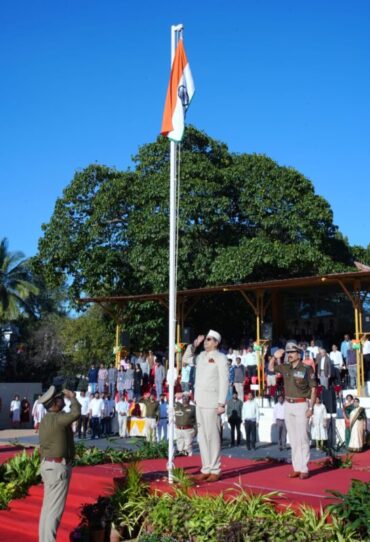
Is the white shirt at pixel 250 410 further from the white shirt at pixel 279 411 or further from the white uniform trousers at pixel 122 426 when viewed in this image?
the white uniform trousers at pixel 122 426

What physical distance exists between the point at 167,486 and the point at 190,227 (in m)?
18.3

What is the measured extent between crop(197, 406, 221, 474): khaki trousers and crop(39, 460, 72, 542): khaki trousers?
5.89ft

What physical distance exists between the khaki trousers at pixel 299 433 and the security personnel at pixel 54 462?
111 inches

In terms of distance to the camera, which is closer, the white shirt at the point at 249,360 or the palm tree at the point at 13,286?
the white shirt at the point at 249,360

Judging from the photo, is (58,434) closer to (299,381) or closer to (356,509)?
(299,381)

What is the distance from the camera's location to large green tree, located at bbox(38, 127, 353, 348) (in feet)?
84.3

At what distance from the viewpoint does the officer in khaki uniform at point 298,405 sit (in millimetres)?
8461

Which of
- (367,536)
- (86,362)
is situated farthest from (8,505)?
(86,362)

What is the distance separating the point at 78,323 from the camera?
37.8m

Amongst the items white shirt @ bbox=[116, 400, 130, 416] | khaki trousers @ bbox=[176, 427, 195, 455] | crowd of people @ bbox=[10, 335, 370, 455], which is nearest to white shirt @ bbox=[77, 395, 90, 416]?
crowd of people @ bbox=[10, 335, 370, 455]

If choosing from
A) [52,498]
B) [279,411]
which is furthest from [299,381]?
[279,411]

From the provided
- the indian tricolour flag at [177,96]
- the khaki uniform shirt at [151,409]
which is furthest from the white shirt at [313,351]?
the indian tricolour flag at [177,96]

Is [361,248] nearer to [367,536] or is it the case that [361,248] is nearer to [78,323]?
[78,323]

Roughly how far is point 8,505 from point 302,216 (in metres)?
20.1
